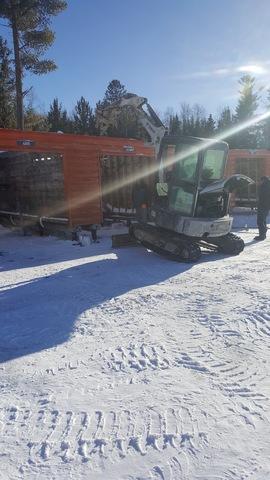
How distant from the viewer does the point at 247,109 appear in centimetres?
5097

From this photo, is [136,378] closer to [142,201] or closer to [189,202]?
[189,202]

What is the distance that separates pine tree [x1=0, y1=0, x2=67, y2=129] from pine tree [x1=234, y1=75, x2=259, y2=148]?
31758mm

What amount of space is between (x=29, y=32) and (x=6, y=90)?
334 cm

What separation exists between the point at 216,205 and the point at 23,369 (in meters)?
6.55

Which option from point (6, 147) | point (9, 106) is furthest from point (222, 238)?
point (9, 106)

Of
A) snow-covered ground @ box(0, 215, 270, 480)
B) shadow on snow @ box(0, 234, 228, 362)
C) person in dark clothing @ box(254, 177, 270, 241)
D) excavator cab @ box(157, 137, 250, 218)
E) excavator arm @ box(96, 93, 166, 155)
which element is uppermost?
excavator arm @ box(96, 93, 166, 155)

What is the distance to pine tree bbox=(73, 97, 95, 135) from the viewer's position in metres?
40.8

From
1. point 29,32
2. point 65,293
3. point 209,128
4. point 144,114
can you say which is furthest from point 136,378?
point 209,128

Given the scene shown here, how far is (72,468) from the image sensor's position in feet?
9.46

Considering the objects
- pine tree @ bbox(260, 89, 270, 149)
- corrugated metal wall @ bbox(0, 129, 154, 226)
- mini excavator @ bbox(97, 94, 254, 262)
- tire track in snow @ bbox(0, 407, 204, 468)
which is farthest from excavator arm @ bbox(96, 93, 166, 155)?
pine tree @ bbox(260, 89, 270, 149)

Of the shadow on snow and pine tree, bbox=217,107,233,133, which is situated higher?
pine tree, bbox=217,107,233,133

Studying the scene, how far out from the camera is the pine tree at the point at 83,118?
4083cm

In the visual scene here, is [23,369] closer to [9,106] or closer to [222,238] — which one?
[222,238]

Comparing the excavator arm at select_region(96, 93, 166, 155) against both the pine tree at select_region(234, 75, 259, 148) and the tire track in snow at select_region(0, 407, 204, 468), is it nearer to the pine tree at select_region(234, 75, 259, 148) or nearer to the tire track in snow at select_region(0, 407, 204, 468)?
the tire track in snow at select_region(0, 407, 204, 468)
